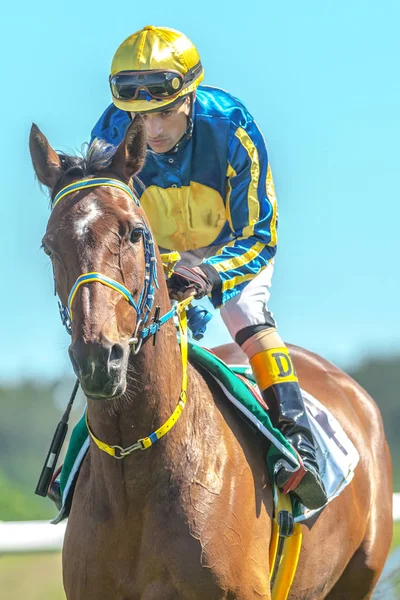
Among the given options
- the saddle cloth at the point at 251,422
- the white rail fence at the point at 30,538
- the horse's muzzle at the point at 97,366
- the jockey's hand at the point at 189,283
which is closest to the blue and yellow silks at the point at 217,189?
the jockey's hand at the point at 189,283

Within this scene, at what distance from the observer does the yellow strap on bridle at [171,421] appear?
4.87 meters

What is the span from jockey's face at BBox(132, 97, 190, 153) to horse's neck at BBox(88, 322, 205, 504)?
1246 mm

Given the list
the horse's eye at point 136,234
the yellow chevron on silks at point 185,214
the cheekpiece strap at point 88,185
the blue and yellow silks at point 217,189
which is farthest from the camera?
the yellow chevron on silks at point 185,214

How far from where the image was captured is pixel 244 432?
5508 mm

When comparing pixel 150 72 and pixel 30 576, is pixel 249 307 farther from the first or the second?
pixel 30 576

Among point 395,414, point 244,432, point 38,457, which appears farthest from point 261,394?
point 395,414

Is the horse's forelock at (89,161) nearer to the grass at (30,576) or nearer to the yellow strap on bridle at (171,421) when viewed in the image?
the yellow strap on bridle at (171,421)

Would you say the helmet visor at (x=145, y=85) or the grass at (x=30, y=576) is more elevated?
the helmet visor at (x=145, y=85)

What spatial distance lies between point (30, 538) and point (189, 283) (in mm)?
3787

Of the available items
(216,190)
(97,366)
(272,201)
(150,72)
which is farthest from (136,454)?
(150,72)

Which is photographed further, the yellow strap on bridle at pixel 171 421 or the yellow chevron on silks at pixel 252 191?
the yellow chevron on silks at pixel 252 191

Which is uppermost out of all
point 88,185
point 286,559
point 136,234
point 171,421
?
point 88,185

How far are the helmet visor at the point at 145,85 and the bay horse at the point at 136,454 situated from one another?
0.68 meters

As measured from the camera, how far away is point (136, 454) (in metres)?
4.89
